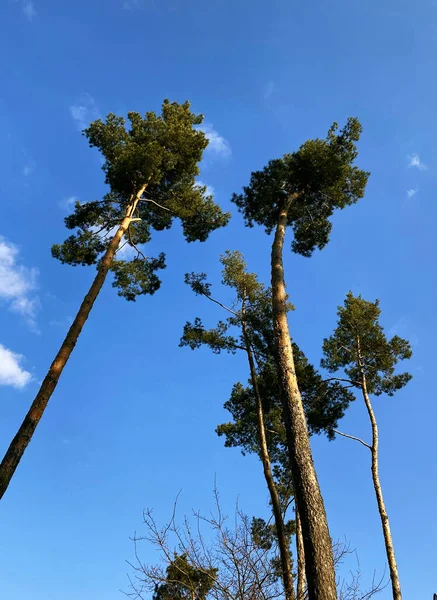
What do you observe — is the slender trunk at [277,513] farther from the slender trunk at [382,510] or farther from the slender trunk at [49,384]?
the slender trunk at [49,384]

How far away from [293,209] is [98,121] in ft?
19.3

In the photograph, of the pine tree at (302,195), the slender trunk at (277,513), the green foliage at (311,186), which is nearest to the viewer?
the slender trunk at (277,513)

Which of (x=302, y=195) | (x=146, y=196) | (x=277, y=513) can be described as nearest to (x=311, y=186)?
(x=302, y=195)

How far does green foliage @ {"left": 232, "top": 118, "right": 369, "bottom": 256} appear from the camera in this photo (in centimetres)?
1113

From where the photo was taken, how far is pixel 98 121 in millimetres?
11977

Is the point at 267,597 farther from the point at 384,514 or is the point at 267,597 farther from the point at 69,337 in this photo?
the point at 384,514

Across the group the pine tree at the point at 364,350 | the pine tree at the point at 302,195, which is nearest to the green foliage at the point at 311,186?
the pine tree at the point at 302,195

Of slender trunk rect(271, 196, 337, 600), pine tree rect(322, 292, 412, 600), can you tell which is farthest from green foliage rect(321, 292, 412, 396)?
slender trunk rect(271, 196, 337, 600)

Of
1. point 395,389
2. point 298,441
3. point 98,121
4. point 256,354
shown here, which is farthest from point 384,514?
point 98,121

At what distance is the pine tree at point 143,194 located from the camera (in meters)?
11.2

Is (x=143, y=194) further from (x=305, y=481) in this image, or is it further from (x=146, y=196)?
(x=305, y=481)

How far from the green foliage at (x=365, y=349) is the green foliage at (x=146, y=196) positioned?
5144 mm

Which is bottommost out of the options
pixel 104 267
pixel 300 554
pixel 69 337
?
pixel 300 554

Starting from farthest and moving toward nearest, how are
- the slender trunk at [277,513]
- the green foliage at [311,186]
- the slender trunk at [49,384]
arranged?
1. the green foliage at [311,186]
2. the slender trunk at [277,513]
3. the slender trunk at [49,384]
